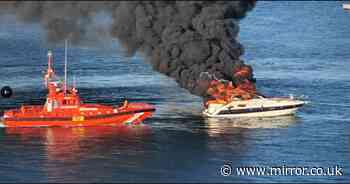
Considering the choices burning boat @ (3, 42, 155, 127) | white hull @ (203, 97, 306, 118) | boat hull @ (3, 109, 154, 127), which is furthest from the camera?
white hull @ (203, 97, 306, 118)

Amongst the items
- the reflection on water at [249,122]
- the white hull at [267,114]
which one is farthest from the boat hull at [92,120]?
the white hull at [267,114]

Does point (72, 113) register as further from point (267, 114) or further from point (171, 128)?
point (267, 114)

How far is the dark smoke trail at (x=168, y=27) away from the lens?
7081 centimetres

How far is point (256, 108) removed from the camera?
352ft

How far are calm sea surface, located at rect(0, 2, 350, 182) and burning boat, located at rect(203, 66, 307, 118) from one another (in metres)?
1.38

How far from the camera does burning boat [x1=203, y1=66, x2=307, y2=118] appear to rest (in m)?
102

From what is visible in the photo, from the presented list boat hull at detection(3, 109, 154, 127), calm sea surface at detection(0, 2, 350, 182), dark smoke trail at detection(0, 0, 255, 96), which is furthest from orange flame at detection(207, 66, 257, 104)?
boat hull at detection(3, 109, 154, 127)

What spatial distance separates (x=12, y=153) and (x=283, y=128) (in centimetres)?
2617

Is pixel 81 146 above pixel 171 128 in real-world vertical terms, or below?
below

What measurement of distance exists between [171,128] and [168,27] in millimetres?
22460

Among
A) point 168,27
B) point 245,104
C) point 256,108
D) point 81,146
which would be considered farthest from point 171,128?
point 168,27

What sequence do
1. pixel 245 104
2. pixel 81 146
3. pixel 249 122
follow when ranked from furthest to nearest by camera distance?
pixel 245 104 < pixel 249 122 < pixel 81 146

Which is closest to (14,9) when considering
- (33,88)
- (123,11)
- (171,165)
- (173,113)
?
(123,11)

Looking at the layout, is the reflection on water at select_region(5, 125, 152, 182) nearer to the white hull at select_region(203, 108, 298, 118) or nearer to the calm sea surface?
the calm sea surface
